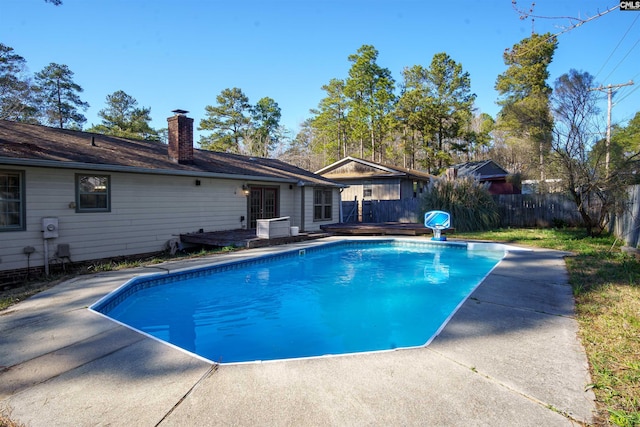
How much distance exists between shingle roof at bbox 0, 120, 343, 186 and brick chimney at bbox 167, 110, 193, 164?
295 millimetres

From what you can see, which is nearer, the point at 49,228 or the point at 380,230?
the point at 49,228

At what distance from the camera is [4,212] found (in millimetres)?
6934

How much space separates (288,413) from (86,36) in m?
14.3

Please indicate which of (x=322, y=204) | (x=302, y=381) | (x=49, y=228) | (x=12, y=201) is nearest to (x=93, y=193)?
(x=49, y=228)

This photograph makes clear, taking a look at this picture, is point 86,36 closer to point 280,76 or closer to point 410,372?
point 280,76

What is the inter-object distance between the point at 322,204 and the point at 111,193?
825cm

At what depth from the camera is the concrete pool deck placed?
2.22 meters

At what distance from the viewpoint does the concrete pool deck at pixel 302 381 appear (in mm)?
2219

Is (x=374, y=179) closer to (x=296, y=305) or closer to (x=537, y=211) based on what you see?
(x=537, y=211)

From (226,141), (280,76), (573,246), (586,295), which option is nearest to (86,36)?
(280,76)

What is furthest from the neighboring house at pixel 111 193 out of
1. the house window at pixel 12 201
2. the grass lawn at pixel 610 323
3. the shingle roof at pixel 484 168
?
the shingle roof at pixel 484 168

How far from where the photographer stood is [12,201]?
23.1 ft

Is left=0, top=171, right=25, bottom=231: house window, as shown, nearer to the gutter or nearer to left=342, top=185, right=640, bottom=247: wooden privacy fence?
the gutter

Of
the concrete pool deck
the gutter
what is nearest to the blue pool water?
the concrete pool deck
